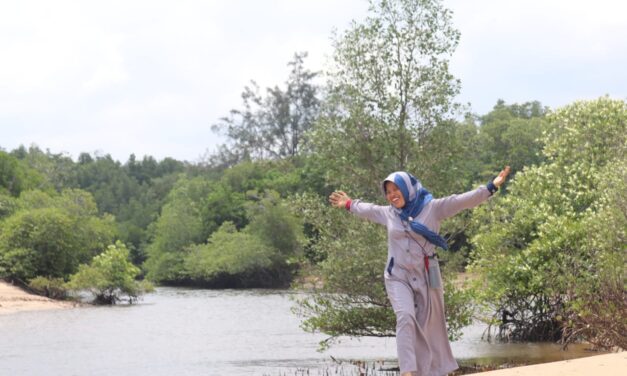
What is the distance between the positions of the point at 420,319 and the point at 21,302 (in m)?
37.7

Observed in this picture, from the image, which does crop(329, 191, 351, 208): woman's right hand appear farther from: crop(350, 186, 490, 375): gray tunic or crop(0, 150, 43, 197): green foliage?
crop(0, 150, 43, 197): green foliage

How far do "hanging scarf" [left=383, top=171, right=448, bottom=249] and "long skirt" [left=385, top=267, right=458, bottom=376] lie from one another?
37cm

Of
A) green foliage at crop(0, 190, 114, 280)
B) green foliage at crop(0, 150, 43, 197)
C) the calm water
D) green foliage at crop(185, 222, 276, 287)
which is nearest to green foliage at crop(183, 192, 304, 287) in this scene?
green foliage at crop(185, 222, 276, 287)

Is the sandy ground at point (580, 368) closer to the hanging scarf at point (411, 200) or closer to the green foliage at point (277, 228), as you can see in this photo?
the hanging scarf at point (411, 200)

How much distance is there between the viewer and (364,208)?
1112cm

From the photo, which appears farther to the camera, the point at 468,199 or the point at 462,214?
the point at 462,214

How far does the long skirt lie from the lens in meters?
10.4

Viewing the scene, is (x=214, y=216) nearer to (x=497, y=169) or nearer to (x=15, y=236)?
(x=497, y=169)

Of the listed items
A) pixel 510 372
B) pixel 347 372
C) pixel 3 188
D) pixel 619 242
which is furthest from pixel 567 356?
pixel 3 188

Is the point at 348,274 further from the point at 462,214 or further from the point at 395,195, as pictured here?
the point at 395,195

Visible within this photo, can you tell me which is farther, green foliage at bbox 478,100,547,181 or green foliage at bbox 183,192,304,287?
green foliage at bbox 478,100,547,181

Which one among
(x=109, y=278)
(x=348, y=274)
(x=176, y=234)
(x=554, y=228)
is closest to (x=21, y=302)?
(x=109, y=278)

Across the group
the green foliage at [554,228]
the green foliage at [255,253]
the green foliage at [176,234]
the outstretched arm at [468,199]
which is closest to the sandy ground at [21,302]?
the green foliage at [255,253]

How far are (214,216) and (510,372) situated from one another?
6774 centimetres
